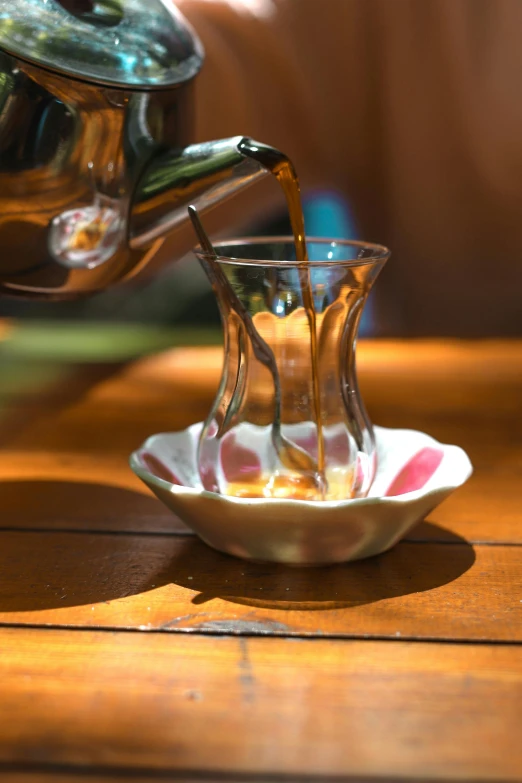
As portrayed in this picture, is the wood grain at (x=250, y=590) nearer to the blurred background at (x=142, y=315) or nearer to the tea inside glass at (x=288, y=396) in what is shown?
the tea inside glass at (x=288, y=396)

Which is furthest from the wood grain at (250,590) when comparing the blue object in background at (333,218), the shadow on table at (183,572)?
the blue object in background at (333,218)

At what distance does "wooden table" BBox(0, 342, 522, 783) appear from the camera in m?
0.28

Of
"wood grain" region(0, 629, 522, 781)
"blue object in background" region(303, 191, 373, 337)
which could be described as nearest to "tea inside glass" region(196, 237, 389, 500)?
"wood grain" region(0, 629, 522, 781)

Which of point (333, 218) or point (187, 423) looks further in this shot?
point (333, 218)

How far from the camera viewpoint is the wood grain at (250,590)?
14.8 inches

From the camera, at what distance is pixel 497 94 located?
1.12 meters

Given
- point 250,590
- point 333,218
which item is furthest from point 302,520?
point 333,218

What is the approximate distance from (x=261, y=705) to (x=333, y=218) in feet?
3.32

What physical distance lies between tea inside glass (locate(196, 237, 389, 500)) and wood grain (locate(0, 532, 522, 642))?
0.04 m

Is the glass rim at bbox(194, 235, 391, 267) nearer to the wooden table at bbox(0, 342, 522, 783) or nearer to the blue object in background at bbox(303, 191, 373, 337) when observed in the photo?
the wooden table at bbox(0, 342, 522, 783)

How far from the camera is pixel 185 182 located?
48cm

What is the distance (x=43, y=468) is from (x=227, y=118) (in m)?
0.61

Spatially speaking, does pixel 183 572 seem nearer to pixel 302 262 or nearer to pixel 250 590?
pixel 250 590

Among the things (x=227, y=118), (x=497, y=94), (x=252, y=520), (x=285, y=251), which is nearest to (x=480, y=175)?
(x=497, y=94)
